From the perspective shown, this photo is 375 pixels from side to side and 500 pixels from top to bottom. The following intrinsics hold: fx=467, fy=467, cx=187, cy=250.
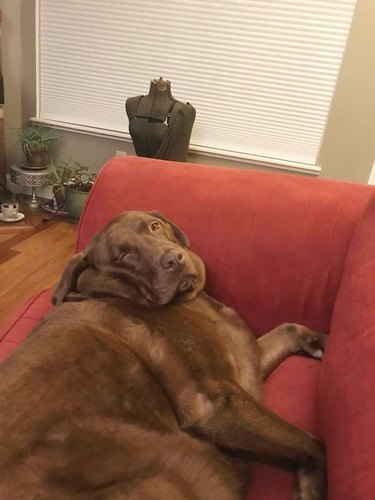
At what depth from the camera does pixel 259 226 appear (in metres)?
1.42

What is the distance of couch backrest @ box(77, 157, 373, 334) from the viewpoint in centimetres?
138

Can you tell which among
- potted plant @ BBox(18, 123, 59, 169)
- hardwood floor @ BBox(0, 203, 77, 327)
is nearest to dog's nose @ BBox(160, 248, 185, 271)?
hardwood floor @ BBox(0, 203, 77, 327)

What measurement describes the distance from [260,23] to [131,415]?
277 cm

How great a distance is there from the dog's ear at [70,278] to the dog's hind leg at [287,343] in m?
0.57

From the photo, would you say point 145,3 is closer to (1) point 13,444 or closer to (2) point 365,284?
(2) point 365,284

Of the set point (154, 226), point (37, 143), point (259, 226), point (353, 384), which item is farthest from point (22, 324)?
point (37, 143)

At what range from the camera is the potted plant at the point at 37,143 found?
11.4 ft

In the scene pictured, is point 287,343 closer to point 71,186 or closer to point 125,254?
point 125,254

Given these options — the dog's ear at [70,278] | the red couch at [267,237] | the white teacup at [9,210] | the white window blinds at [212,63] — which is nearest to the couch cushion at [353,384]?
the red couch at [267,237]

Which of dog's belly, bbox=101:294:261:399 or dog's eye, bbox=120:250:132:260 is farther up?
dog's eye, bbox=120:250:132:260

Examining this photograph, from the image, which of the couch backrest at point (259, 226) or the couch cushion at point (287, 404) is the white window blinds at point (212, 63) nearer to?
the couch backrest at point (259, 226)

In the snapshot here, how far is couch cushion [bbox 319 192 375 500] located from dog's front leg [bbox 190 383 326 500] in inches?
2.5

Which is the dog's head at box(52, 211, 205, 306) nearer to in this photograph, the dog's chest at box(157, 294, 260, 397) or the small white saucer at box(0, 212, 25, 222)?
the dog's chest at box(157, 294, 260, 397)

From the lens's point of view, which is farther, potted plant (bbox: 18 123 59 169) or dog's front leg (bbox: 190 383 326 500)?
potted plant (bbox: 18 123 59 169)
